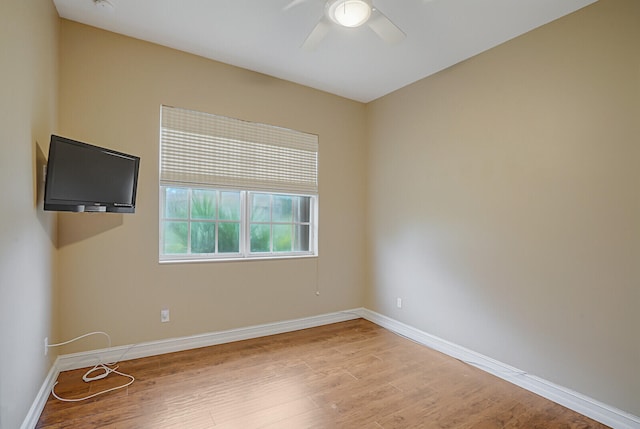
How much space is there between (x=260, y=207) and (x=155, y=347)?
5.82 feet

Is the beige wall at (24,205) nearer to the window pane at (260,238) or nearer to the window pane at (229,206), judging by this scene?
the window pane at (229,206)

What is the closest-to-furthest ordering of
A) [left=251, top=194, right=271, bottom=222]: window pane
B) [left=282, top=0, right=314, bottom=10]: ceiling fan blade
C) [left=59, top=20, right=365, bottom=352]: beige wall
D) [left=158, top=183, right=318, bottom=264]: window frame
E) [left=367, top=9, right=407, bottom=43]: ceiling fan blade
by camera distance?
[left=367, top=9, right=407, bottom=43]: ceiling fan blade, [left=282, top=0, right=314, bottom=10]: ceiling fan blade, [left=59, top=20, right=365, bottom=352]: beige wall, [left=158, top=183, right=318, bottom=264]: window frame, [left=251, top=194, right=271, bottom=222]: window pane

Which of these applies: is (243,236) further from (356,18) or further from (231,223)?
(356,18)

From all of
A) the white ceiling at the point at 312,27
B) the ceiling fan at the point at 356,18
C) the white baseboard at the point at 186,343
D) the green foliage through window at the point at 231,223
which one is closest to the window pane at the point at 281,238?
the green foliage through window at the point at 231,223

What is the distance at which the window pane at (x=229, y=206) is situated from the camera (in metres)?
3.55

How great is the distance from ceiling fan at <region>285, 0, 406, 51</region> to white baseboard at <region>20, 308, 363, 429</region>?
9.67 ft

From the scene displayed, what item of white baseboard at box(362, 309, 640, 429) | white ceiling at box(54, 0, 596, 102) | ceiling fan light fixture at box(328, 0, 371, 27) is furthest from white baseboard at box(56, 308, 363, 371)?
ceiling fan light fixture at box(328, 0, 371, 27)

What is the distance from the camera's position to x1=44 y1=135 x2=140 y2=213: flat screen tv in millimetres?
2098

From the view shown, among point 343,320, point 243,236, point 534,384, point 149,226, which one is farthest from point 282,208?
point 534,384

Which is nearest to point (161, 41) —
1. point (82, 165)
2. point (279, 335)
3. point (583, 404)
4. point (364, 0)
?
point (82, 165)

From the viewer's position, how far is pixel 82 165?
229cm

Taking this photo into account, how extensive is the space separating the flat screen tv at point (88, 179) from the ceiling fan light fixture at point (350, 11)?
1.95m

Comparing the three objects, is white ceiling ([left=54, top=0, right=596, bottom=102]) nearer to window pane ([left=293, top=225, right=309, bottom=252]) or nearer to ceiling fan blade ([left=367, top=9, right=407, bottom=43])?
ceiling fan blade ([left=367, top=9, right=407, bottom=43])

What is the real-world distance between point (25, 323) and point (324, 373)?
214 cm
